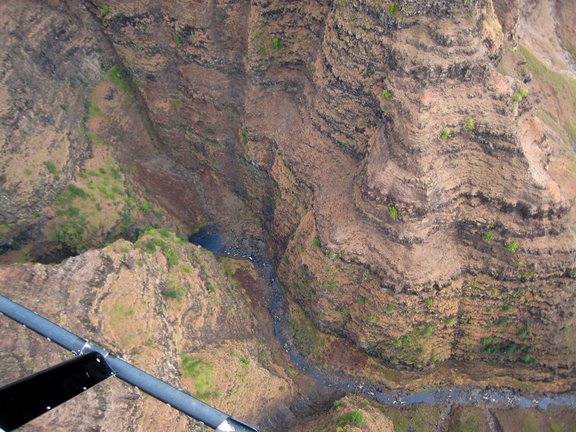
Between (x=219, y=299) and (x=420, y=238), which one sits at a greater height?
(x=420, y=238)

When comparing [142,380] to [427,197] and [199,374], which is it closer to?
[199,374]

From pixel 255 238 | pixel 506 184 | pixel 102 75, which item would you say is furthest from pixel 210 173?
pixel 506 184

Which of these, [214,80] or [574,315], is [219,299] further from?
[574,315]

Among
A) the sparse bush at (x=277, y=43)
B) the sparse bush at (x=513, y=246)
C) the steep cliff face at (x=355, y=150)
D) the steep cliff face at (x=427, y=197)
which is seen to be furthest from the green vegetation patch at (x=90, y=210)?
the sparse bush at (x=513, y=246)

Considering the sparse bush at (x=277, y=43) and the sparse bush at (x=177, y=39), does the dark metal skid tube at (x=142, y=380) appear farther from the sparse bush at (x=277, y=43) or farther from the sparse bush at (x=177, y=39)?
the sparse bush at (x=177, y=39)

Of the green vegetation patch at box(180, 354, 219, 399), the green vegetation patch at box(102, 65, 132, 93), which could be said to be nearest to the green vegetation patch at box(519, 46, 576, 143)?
the green vegetation patch at box(102, 65, 132, 93)

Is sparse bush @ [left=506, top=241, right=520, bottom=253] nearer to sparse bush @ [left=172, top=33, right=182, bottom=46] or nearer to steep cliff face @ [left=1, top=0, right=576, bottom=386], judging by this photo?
steep cliff face @ [left=1, top=0, right=576, bottom=386]

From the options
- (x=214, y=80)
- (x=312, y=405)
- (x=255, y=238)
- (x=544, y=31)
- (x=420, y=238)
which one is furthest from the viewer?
(x=544, y=31)
